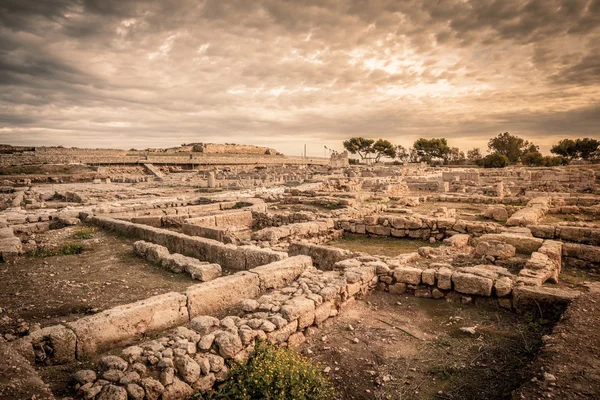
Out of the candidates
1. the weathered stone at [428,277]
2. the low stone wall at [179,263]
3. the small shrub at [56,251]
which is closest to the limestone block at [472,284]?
the weathered stone at [428,277]

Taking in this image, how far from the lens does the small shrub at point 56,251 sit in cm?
845

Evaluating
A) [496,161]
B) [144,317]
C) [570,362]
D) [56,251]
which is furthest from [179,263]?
[496,161]

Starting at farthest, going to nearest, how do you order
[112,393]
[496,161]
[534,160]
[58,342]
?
[534,160] → [496,161] → [58,342] → [112,393]

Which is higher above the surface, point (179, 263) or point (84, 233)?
point (179, 263)

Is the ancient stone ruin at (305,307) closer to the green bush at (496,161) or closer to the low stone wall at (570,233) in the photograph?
the low stone wall at (570,233)

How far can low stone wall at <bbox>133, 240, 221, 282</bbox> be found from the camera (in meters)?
6.46

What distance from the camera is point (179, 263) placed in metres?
6.95

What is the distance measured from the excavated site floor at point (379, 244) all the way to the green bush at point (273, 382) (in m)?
5.81

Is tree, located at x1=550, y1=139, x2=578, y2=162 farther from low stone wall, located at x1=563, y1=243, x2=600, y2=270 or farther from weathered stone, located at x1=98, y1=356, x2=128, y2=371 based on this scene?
weathered stone, located at x1=98, y1=356, x2=128, y2=371

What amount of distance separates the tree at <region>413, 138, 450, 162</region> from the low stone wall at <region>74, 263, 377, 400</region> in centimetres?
7677

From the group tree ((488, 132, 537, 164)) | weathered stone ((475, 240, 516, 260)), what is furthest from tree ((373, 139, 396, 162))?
weathered stone ((475, 240, 516, 260))

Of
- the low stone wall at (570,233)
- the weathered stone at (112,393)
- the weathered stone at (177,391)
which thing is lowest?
the weathered stone at (177,391)

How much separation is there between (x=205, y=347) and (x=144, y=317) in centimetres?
136

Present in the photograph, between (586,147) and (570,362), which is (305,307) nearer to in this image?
(570,362)
